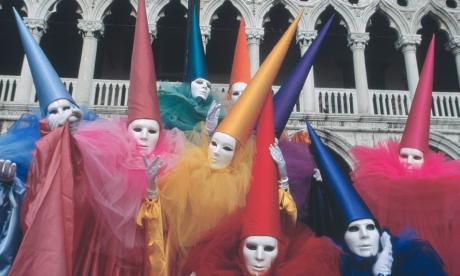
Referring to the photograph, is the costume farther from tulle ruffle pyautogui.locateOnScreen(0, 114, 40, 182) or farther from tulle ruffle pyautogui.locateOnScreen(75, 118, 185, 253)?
tulle ruffle pyautogui.locateOnScreen(75, 118, 185, 253)

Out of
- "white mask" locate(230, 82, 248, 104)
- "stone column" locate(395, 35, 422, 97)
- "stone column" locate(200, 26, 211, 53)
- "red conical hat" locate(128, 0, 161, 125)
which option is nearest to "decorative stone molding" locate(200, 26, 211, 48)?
"stone column" locate(200, 26, 211, 53)

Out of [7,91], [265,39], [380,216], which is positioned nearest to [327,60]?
[265,39]

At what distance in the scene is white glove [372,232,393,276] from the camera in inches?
130

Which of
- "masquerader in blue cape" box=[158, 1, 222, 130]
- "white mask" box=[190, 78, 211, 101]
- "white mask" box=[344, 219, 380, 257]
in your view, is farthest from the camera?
"white mask" box=[190, 78, 211, 101]

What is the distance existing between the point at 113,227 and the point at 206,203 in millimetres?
644

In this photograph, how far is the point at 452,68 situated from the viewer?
11.8 m

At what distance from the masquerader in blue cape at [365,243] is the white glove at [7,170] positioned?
2.10 m

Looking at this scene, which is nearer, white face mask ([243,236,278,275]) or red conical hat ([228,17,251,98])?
white face mask ([243,236,278,275])

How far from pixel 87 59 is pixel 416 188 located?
287 inches

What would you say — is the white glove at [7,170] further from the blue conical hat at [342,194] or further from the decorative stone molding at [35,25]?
the decorative stone molding at [35,25]

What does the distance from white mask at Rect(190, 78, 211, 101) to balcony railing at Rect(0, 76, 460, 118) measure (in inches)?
188

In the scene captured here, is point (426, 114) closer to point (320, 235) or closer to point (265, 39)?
point (320, 235)

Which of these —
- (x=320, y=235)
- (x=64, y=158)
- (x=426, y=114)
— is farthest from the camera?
(x=426, y=114)

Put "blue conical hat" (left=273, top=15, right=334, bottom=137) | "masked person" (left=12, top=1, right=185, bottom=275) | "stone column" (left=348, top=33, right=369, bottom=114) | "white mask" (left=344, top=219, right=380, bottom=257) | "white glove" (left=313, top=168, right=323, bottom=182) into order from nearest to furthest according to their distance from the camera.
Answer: "masked person" (left=12, top=1, right=185, bottom=275) → "white mask" (left=344, top=219, right=380, bottom=257) → "white glove" (left=313, top=168, right=323, bottom=182) → "blue conical hat" (left=273, top=15, right=334, bottom=137) → "stone column" (left=348, top=33, right=369, bottom=114)
